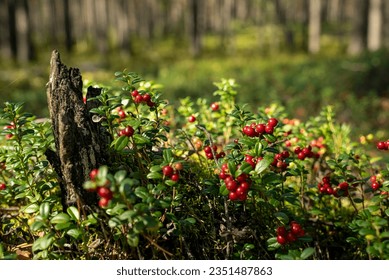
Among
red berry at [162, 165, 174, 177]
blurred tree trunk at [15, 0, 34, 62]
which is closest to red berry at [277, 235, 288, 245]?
red berry at [162, 165, 174, 177]

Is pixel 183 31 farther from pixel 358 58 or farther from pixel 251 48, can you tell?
pixel 358 58

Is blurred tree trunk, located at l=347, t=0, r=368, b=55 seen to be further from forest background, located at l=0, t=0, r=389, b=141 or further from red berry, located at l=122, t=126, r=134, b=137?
red berry, located at l=122, t=126, r=134, b=137

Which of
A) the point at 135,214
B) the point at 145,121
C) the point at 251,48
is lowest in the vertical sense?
the point at 251,48

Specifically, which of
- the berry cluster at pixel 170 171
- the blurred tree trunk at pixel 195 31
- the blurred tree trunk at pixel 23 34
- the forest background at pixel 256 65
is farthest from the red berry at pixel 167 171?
the blurred tree trunk at pixel 195 31

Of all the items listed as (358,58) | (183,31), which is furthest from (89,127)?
(183,31)

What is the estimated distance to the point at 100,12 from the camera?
72.2ft

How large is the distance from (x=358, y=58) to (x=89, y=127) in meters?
11.0

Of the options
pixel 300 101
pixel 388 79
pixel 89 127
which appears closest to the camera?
pixel 89 127

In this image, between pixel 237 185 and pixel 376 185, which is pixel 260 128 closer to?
pixel 237 185

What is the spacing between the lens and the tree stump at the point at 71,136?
2.13 meters

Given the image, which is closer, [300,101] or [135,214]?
[135,214]

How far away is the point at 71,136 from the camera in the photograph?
6.99 feet

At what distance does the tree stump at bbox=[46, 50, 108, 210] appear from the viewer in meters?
2.13

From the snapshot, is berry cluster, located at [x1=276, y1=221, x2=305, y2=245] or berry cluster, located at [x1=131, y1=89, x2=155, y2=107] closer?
berry cluster, located at [x1=276, y1=221, x2=305, y2=245]
